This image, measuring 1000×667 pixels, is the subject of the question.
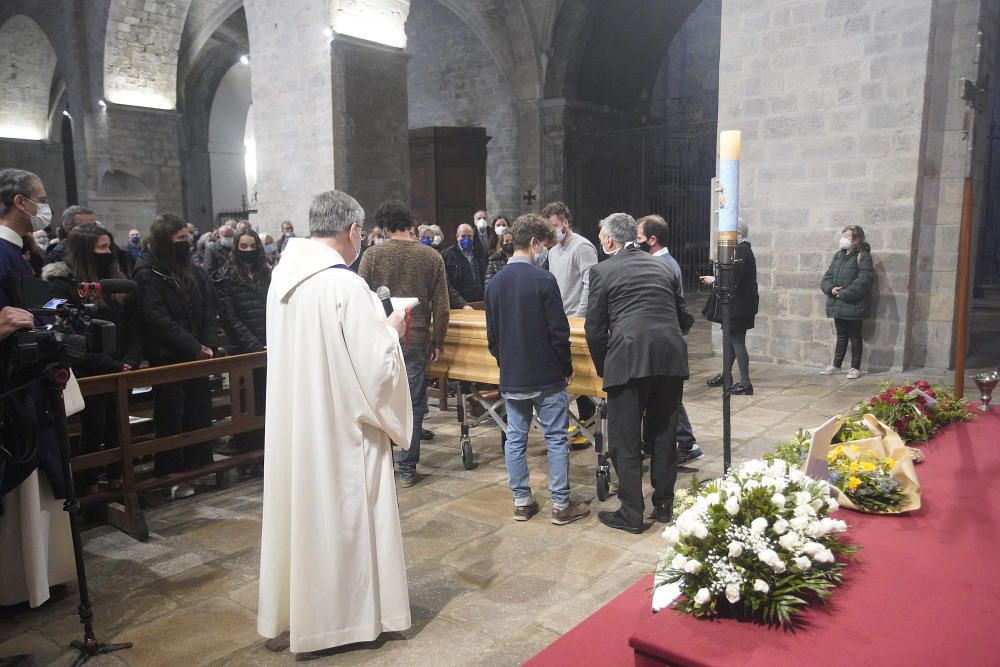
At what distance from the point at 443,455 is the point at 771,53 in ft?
19.8

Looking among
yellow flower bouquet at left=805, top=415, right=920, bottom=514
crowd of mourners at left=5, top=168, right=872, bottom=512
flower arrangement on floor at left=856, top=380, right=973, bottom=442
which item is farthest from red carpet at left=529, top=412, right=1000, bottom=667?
crowd of mourners at left=5, top=168, right=872, bottom=512

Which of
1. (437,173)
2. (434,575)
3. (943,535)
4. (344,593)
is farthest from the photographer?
(437,173)

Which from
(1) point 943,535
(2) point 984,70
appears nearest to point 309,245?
(1) point 943,535

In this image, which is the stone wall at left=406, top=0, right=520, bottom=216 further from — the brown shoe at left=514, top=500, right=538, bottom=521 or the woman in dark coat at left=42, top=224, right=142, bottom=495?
the brown shoe at left=514, top=500, right=538, bottom=521

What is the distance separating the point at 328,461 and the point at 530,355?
60.6 inches

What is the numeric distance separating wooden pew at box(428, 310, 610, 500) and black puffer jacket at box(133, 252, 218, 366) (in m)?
1.61

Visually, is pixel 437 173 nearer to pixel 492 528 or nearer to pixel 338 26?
pixel 338 26

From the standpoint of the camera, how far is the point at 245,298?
17.2 ft

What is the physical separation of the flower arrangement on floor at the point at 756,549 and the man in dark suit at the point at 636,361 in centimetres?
176

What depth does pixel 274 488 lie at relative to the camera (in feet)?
9.28

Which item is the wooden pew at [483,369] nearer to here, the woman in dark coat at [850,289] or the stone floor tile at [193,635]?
the stone floor tile at [193,635]

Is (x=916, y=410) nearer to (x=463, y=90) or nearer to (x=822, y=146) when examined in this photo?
(x=822, y=146)

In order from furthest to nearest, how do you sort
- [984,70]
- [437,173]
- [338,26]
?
[437,173]
[338,26]
[984,70]

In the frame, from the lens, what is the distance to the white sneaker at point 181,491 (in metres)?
4.79
